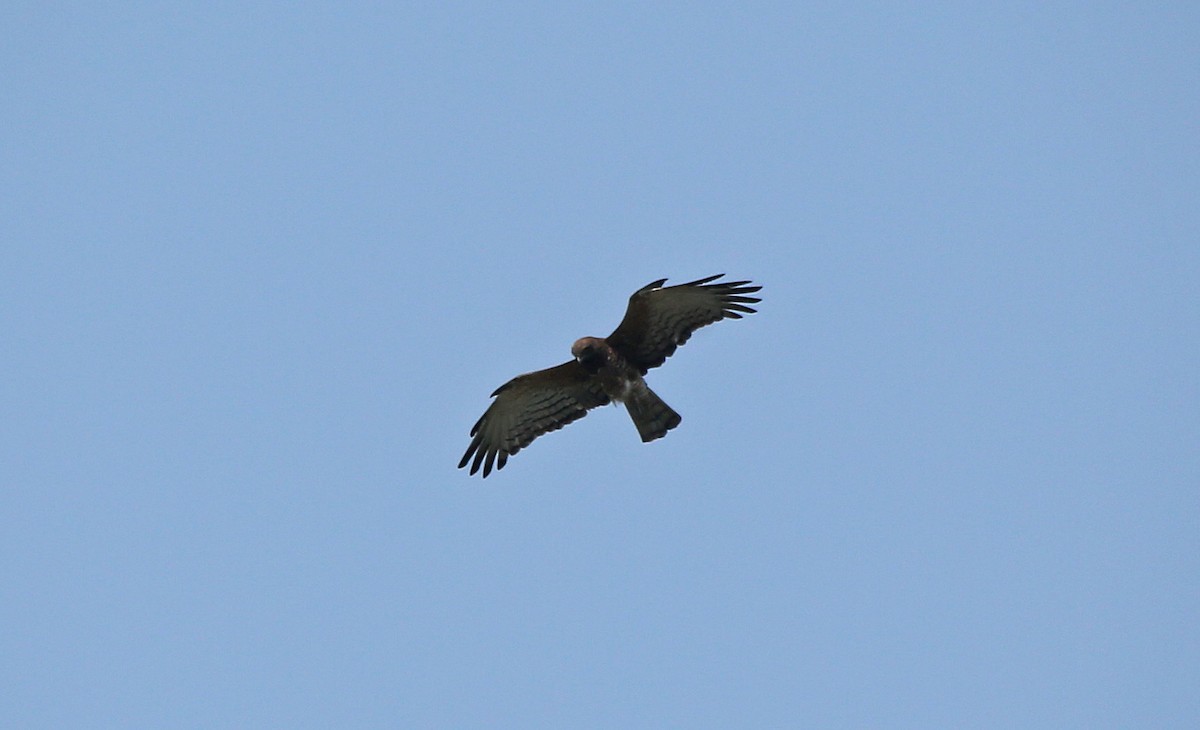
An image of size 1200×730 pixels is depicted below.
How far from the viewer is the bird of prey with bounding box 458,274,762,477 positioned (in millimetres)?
15453

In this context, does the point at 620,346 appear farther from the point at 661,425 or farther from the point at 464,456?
the point at 464,456

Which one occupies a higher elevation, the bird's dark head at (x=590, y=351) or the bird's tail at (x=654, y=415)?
the bird's dark head at (x=590, y=351)

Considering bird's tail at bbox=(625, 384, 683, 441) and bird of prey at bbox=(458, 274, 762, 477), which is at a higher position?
bird of prey at bbox=(458, 274, 762, 477)

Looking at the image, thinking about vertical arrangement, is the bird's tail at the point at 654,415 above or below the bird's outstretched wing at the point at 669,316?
below

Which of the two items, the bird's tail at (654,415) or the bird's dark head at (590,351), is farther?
the bird's tail at (654,415)

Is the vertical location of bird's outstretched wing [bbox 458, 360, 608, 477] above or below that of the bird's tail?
above

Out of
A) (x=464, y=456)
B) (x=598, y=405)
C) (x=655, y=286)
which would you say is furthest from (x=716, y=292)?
(x=464, y=456)

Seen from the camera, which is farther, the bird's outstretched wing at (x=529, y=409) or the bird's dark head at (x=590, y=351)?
the bird's outstretched wing at (x=529, y=409)

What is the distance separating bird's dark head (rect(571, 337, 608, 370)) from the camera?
15.4 metres

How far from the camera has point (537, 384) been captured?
1611cm

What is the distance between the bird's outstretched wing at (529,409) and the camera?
16.0 m

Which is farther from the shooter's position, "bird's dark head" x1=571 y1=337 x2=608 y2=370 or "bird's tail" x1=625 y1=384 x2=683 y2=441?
"bird's tail" x1=625 y1=384 x2=683 y2=441

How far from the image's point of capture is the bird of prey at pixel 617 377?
15453 mm

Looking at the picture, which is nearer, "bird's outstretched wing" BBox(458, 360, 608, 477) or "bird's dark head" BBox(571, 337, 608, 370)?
"bird's dark head" BBox(571, 337, 608, 370)
